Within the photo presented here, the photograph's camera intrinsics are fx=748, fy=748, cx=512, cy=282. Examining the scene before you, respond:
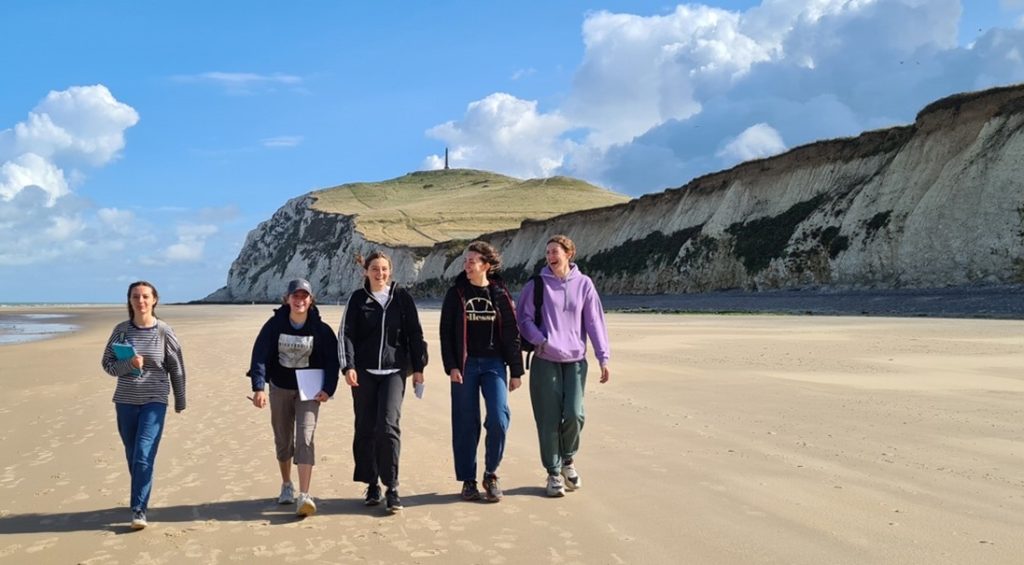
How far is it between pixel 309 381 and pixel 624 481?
2.50 m

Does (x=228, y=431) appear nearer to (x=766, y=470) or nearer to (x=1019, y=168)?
(x=766, y=470)

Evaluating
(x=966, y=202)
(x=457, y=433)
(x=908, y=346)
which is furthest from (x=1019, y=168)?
(x=457, y=433)

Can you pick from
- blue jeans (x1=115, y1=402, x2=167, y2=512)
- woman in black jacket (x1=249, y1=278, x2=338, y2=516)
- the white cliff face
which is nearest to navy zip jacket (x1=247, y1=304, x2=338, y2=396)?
woman in black jacket (x1=249, y1=278, x2=338, y2=516)

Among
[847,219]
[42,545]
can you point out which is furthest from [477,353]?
[847,219]

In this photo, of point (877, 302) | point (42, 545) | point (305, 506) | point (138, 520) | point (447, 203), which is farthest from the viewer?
point (447, 203)

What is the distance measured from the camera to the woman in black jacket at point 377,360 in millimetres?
5469

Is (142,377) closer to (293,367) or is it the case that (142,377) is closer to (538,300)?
(293,367)

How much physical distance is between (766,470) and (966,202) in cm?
2885

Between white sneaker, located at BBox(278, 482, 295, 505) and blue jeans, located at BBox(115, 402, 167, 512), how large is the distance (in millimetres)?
878

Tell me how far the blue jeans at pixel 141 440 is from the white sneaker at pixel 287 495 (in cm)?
88

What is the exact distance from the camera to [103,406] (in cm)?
1016

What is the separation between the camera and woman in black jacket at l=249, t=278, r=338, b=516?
17.9 feet

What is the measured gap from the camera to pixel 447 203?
133 m

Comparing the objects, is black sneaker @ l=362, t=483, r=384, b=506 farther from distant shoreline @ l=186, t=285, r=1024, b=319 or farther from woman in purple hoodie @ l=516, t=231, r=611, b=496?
distant shoreline @ l=186, t=285, r=1024, b=319
